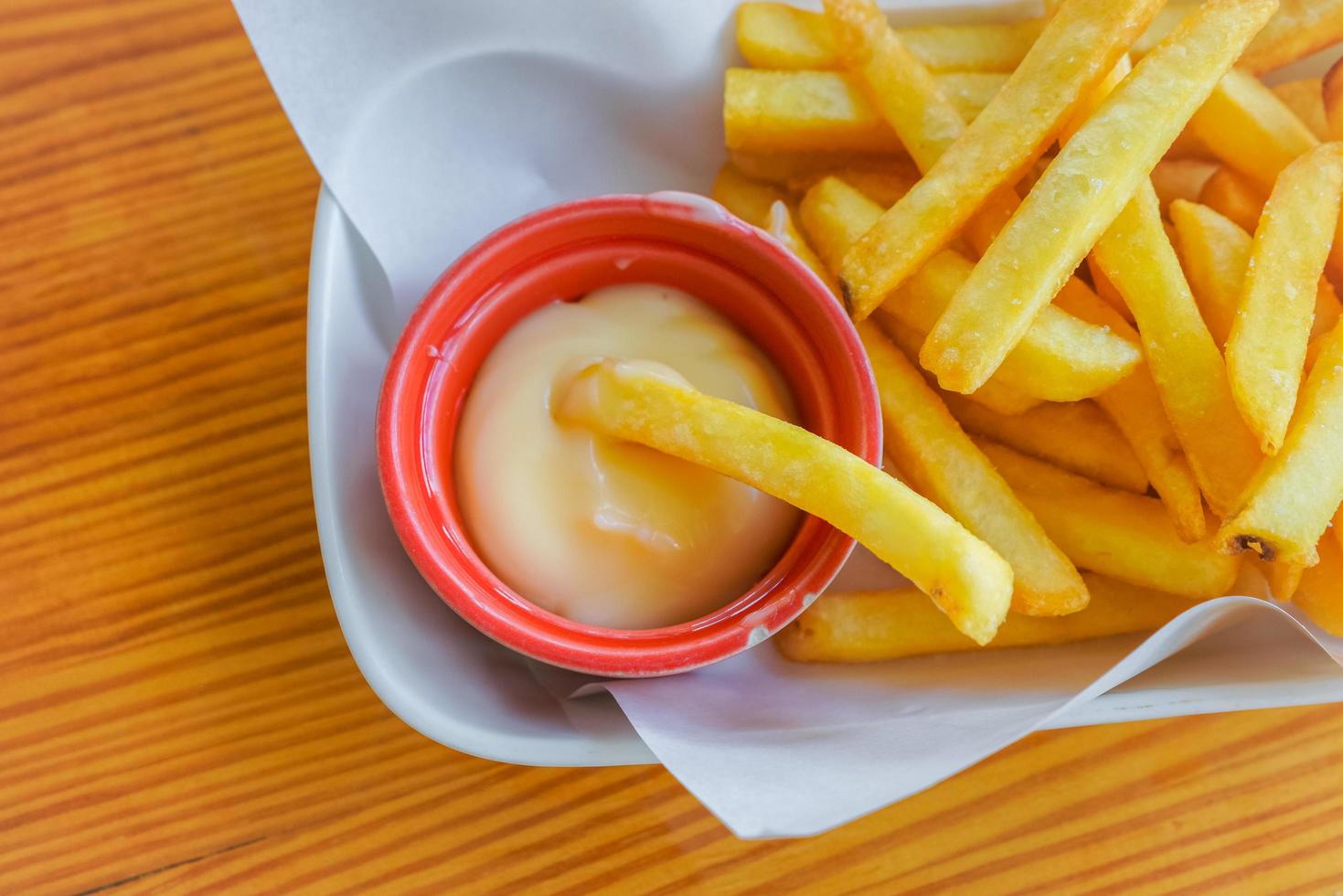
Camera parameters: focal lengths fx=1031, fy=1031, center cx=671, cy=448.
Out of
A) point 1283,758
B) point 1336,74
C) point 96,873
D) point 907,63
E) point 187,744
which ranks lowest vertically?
point 96,873

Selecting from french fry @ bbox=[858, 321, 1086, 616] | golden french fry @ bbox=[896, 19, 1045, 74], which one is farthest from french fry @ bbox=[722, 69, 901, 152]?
french fry @ bbox=[858, 321, 1086, 616]

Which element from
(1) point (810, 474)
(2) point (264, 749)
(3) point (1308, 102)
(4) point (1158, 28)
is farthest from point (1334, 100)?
(2) point (264, 749)

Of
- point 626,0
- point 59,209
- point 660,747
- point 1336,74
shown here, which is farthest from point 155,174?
point 1336,74

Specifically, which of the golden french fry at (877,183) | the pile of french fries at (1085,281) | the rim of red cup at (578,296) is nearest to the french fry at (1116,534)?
the pile of french fries at (1085,281)

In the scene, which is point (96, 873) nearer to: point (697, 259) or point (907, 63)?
point (697, 259)

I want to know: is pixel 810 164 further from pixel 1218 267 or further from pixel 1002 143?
pixel 1218 267

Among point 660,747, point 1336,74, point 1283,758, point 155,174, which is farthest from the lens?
point 155,174

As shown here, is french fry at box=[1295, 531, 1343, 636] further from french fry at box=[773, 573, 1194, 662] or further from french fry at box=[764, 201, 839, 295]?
french fry at box=[764, 201, 839, 295]
